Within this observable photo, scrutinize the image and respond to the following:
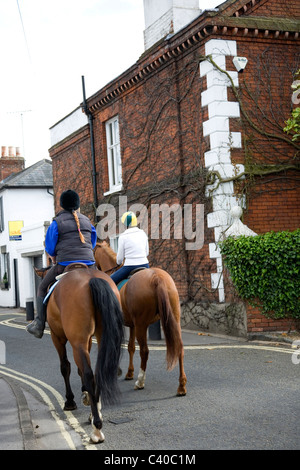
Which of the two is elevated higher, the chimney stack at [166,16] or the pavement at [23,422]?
the chimney stack at [166,16]

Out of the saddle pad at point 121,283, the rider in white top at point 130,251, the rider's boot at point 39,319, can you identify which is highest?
the rider in white top at point 130,251

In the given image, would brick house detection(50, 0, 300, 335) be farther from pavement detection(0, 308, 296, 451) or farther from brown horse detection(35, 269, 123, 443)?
brown horse detection(35, 269, 123, 443)

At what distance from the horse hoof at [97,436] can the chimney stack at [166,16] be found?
1299 cm

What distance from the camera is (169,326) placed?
722 centimetres

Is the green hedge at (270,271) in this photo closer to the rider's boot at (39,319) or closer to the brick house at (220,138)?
the brick house at (220,138)

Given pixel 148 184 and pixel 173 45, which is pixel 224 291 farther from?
pixel 173 45

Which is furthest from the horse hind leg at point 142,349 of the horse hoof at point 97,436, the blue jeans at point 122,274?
the horse hoof at point 97,436

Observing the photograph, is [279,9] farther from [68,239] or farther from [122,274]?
[68,239]

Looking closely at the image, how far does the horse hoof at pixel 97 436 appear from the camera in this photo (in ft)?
17.8

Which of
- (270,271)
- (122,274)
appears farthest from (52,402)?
(270,271)

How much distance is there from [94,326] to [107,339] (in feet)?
0.96

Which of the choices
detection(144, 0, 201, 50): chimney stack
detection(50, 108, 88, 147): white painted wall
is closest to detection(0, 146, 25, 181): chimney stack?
detection(50, 108, 88, 147): white painted wall
